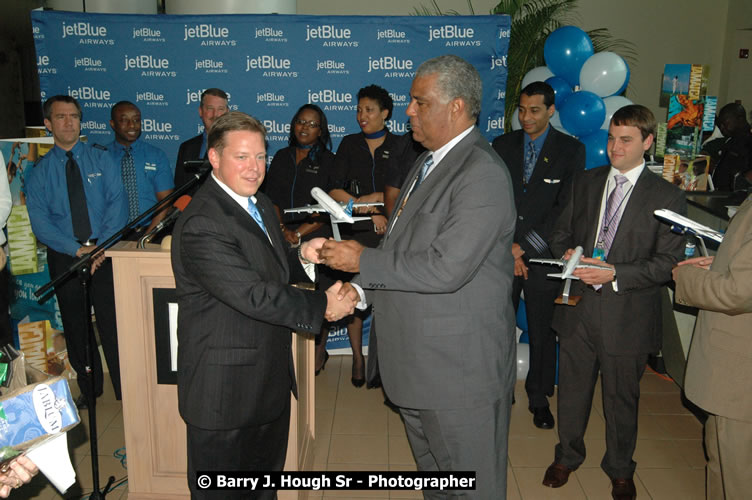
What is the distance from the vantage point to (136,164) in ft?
14.7

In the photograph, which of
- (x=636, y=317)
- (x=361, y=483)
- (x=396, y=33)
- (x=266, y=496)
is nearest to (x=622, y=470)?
(x=636, y=317)

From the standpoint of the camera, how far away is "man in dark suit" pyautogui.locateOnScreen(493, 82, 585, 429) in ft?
13.0

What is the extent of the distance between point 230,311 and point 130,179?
2.79 metres

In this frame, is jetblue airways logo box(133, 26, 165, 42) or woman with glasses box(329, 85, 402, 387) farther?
jetblue airways logo box(133, 26, 165, 42)

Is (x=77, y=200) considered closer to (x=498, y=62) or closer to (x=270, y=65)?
(x=270, y=65)

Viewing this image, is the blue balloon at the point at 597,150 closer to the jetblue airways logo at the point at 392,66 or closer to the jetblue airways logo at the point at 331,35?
the jetblue airways logo at the point at 392,66

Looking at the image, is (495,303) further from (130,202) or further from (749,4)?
(749,4)

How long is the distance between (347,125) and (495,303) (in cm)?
324

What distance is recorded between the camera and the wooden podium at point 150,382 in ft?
9.37

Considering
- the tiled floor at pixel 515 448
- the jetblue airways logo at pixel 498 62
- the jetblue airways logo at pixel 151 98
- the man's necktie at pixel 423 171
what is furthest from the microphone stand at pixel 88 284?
the jetblue airways logo at pixel 498 62

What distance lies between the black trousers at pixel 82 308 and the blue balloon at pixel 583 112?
373cm

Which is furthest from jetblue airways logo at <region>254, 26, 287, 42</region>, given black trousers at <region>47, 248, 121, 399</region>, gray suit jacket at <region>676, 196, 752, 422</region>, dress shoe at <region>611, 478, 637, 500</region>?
dress shoe at <region>611, 478, 637, 500</region>

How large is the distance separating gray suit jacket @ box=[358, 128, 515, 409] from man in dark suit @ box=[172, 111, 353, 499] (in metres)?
0.33

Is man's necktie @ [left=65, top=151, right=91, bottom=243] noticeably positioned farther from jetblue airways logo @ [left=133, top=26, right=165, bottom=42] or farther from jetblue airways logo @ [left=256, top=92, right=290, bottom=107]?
jetblue airways logo @ [left=256, top=92, right=290, bottom=107]
